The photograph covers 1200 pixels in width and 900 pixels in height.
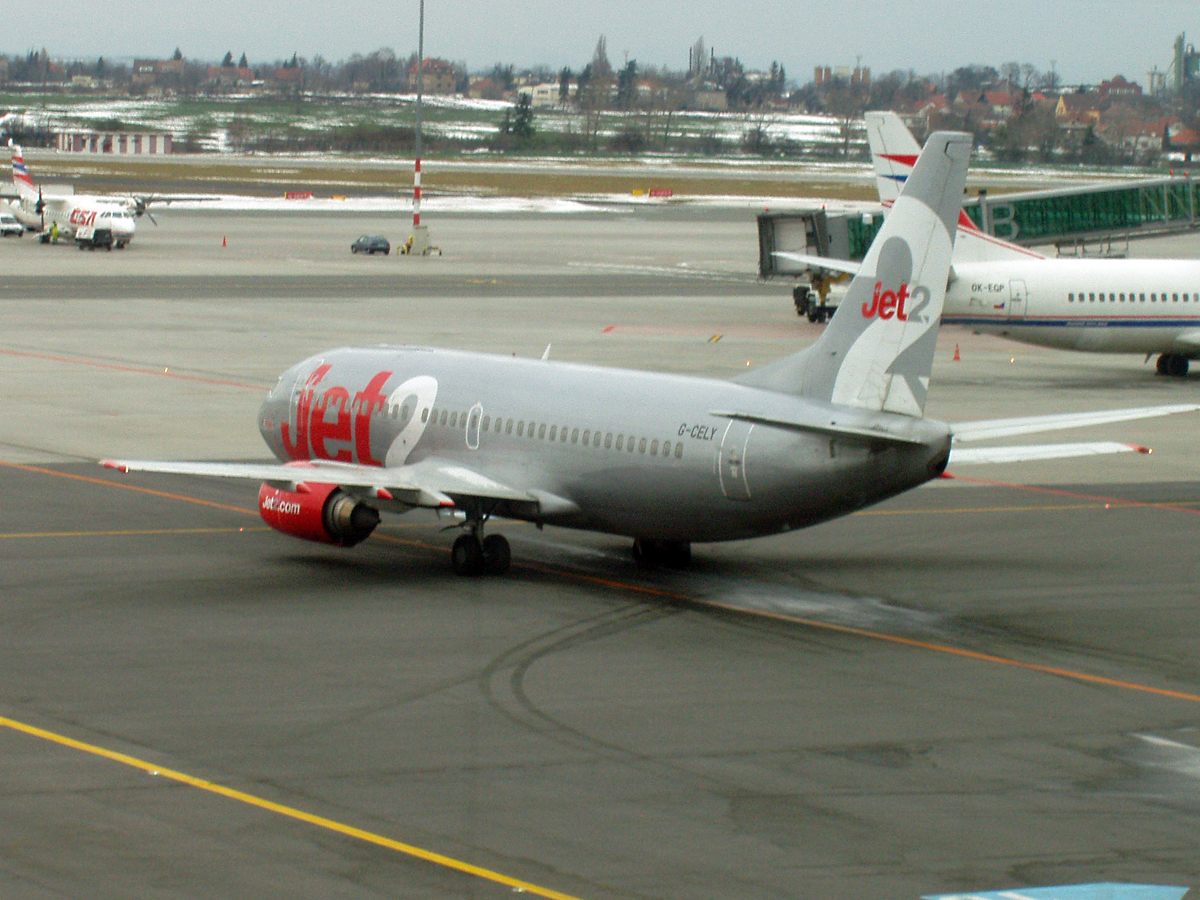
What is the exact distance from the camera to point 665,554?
32.8 metres

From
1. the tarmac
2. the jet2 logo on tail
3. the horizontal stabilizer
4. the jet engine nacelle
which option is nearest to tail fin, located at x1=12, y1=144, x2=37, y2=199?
the tarmac

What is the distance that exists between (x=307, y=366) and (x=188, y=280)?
6294 cm

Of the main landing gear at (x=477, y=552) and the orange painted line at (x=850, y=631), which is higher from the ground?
the main landing gear at (x=477, y=552)

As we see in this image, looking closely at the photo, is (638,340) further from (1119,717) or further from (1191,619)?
(1119,717)

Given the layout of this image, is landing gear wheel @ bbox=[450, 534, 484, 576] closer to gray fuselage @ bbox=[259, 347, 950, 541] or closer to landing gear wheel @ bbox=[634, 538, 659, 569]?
gray fuselage @ bbox=[259, 347, 950, 541]

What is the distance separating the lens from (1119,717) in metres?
23.6

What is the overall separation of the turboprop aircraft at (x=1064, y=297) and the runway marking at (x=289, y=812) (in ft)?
148

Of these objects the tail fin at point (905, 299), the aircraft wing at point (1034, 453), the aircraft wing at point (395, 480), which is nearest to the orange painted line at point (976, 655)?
the tail fin at point (905, 299)

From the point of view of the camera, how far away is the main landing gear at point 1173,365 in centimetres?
6475

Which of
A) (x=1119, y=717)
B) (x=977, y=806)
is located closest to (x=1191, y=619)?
(x=1119, y=717)

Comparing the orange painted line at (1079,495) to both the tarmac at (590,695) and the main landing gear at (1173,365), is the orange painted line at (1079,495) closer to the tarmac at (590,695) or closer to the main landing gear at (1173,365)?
the tarmac at (590,695)

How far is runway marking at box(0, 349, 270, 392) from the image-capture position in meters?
57.7

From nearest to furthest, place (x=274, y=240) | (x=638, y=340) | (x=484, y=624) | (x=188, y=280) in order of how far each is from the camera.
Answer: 1. (x=484, y=624)
2. (x=638, y=340)
3. (x=188, y=280)
4. (x=274, y=240)

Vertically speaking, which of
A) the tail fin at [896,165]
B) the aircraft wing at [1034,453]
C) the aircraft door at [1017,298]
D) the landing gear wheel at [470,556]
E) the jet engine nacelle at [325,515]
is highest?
the tail fin at [896,165]
